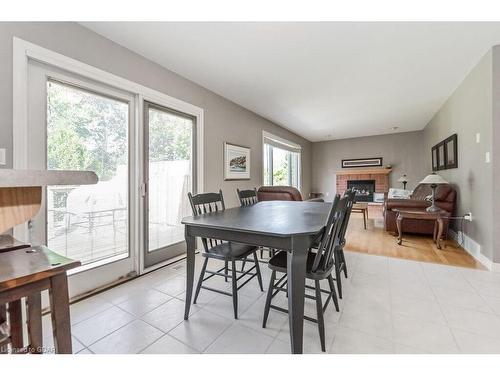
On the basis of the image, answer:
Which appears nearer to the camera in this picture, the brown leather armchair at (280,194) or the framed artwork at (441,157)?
the brown leather armchair at (280,194)

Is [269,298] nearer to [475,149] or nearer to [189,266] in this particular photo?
[189,266]

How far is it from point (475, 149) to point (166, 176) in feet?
12.4

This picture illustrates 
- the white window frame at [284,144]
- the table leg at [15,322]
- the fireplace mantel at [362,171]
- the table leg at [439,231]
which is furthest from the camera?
the fireplace mantel at [362,171]

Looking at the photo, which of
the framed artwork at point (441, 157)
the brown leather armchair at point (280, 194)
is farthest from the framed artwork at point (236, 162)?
the framed artwork at point (441, 157)

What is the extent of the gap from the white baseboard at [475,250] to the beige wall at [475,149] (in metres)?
0.05

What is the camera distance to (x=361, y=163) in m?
7.33

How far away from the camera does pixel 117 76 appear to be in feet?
7.23

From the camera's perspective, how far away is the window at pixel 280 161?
5230mm

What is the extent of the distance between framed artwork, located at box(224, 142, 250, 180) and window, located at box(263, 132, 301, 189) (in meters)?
0.96

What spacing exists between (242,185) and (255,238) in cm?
279

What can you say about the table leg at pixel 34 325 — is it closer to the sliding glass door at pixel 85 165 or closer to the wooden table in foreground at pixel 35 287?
the wooden table in foreground at pixel 35 287

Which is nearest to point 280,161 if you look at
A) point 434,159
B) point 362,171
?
point 362,171

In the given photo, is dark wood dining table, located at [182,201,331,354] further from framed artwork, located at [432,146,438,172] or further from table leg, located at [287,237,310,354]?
framed artwork, located at [432,146,438,172]
